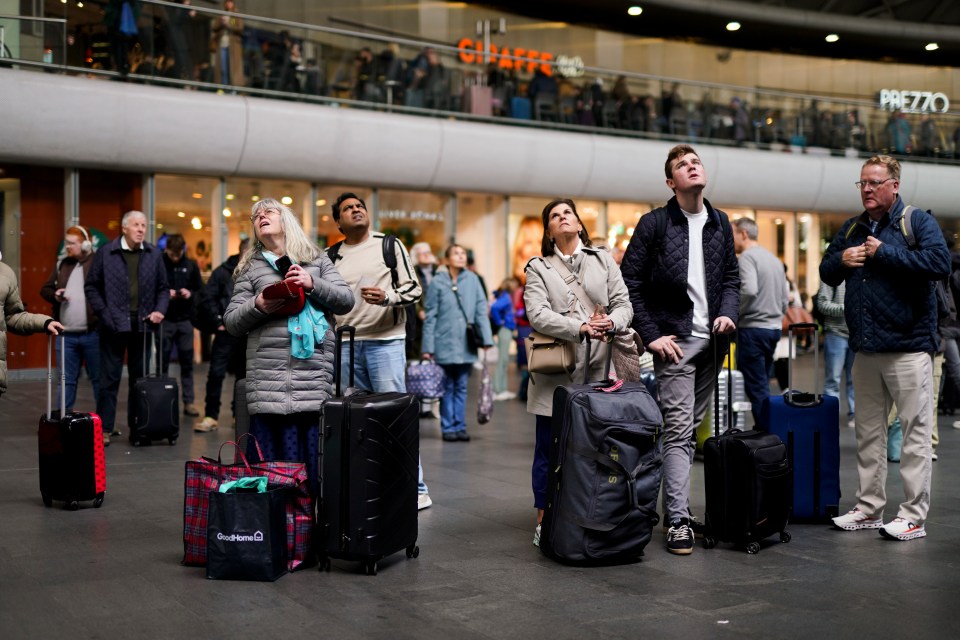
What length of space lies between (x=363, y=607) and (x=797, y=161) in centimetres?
2662

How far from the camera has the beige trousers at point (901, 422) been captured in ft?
21.6

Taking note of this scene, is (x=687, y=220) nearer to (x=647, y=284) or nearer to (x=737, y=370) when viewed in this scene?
(x=647, y=284)

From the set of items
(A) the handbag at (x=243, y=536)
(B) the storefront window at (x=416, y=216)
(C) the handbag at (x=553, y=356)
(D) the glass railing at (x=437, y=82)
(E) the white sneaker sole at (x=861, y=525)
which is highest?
(D) the glass railing at (x=437, y=82)

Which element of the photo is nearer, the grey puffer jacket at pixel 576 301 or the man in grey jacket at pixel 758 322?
the grey puffer jacket at pixel 576 301

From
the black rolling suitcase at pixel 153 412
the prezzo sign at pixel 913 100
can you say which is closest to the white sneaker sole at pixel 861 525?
the black rolling suitcase at pixel 153 412

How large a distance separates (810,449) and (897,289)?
116 centimetres

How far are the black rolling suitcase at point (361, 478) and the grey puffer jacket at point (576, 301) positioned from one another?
984 millimetres

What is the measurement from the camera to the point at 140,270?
10.9m

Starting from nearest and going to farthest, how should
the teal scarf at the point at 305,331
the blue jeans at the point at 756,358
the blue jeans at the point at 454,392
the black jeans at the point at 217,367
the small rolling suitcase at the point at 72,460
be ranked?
the teal scarf at the point at 305,331, the small rolling suitcase at the point at 72,460, the blue jeans at the point at 756,358, the blue jeans at the point at 454,392, the black jeans at the point at 217,367

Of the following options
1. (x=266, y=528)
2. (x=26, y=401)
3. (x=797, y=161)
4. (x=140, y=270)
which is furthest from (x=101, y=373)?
(x=797, y=161)

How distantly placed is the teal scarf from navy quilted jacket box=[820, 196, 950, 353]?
312 centimetres

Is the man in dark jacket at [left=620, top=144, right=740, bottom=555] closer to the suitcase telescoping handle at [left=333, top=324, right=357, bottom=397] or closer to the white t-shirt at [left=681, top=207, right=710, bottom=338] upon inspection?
the white t-shirt at [left=681, top=207, right=710, bottom=338]

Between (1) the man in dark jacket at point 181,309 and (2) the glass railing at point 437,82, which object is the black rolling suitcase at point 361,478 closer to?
(1) the man in dark jacket at point 181,309

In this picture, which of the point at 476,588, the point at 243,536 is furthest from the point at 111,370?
the point at 476,588
